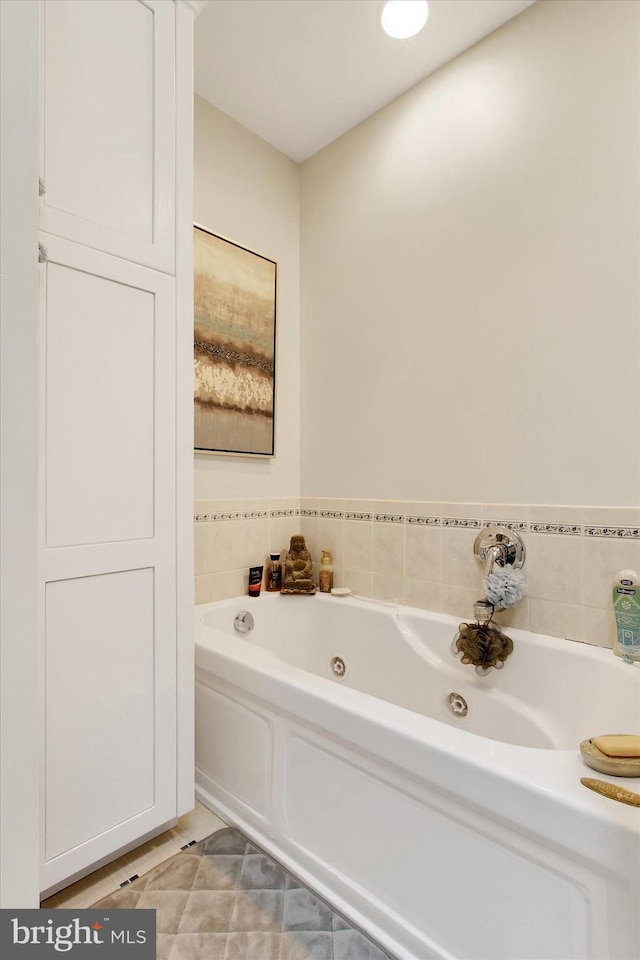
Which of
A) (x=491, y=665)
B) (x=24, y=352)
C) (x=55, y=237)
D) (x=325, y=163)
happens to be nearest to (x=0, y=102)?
(x=24, y=352)

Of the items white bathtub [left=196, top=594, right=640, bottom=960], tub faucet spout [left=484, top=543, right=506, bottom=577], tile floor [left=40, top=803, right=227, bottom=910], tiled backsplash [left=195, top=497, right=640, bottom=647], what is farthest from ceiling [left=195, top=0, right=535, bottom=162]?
tile floor [left=40, top=803, right=227, bottom=910]

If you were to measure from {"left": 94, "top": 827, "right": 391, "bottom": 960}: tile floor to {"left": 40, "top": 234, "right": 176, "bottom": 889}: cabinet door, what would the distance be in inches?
5.5

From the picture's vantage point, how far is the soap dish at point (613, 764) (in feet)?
2.90

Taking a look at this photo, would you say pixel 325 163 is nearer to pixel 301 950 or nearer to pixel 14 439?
pixel 14 439

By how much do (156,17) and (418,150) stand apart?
3.63ft

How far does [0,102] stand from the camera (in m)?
0.36

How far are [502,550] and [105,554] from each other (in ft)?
4.14

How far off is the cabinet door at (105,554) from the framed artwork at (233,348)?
69cm

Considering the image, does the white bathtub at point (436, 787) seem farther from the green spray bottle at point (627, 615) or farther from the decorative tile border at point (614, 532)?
the decorative tile border at point (614, 532)

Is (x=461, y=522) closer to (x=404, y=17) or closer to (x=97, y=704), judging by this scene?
(x=97, y=704)

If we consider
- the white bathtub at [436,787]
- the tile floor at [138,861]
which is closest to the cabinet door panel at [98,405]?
the white bathtub at [436,787]
